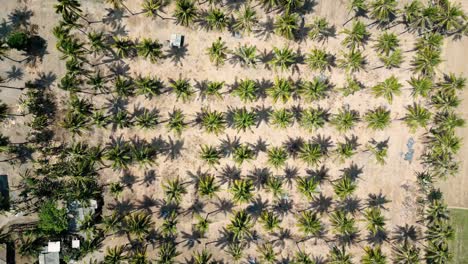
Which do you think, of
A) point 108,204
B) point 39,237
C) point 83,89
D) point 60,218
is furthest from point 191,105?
point 39,237

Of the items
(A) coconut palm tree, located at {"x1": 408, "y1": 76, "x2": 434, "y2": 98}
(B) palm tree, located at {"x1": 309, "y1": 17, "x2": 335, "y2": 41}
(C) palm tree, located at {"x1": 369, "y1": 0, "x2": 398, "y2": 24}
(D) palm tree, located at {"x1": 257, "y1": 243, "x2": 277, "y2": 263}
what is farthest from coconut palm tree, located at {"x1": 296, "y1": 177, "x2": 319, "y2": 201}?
(C) palm tree, located at {"x1": 369, "y1": 0, "x2": 398, "y2": 24}

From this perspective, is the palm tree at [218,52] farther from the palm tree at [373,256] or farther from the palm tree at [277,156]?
the palm tree at [373,256]

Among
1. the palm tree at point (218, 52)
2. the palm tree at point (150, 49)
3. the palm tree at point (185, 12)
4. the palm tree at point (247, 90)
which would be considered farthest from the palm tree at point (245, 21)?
the palm tree at point (150, 49)

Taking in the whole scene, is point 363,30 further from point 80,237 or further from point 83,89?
point 80,237

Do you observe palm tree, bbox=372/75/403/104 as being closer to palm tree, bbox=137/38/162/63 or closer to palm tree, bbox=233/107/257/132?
palm tree, bbox=233/107/257/132

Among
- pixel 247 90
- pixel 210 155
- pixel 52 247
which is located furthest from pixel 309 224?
pixel 52 247

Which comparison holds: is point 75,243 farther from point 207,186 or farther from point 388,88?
point 388,88
